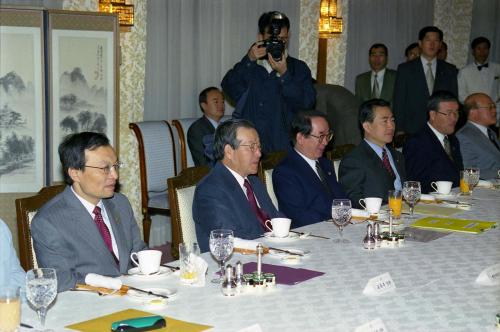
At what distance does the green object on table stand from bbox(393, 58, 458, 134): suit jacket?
364 cm

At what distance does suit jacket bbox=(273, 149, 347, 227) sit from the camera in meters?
4.43

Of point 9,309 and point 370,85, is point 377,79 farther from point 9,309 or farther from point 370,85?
point 9,309

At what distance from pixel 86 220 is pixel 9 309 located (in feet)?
3.48

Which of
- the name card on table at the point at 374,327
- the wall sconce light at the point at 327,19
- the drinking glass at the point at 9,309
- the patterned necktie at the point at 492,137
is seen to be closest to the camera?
the drinking glass at the point at 9,309

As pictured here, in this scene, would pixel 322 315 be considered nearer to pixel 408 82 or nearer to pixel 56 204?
pixel 56 204

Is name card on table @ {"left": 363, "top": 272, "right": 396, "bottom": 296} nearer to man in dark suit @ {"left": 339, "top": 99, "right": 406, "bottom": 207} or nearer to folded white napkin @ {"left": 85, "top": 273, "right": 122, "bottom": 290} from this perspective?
folded white napkin @ {"left": 85, "top": 273, "right": 122, "bottom": 290}

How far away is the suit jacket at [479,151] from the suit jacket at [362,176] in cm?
145

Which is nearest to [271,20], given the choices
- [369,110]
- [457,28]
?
[369,110]

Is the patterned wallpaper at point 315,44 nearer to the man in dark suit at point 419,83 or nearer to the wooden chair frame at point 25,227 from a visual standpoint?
the man in dark suit at point 419,83

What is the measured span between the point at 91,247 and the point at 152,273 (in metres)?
0.39

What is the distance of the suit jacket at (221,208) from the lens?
12.1ft

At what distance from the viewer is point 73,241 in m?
3.07

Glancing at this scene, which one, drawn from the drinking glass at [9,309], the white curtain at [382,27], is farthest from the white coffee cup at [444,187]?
the white curtain at [382,27]

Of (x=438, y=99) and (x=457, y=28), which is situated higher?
(x=457, y=28)
